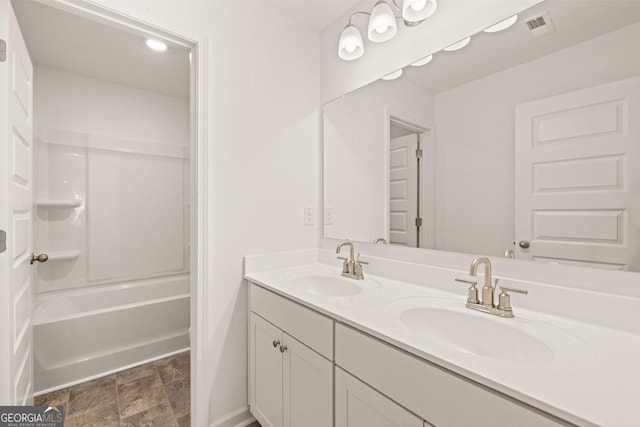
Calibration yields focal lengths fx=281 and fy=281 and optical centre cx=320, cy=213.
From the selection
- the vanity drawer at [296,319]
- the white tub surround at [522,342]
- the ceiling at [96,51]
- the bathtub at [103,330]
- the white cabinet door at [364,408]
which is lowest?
the bathtub at [103,330]

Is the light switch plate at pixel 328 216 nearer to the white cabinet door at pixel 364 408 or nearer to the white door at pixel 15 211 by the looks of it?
the white cabinet door at pixel 364 408

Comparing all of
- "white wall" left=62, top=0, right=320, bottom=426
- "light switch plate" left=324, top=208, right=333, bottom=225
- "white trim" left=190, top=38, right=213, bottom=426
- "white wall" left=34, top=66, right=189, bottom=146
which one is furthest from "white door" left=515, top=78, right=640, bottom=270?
"white wall" left=34, top=66, right=189, bottom=146

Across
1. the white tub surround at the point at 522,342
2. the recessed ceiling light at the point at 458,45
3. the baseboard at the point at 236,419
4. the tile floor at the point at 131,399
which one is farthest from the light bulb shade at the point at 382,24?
the tile floor at the point at 131,399

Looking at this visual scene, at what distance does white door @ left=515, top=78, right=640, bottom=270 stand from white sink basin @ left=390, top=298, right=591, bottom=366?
310mm

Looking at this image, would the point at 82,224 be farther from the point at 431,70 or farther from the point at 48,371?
the point at 431,70

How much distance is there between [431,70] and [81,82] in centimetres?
272

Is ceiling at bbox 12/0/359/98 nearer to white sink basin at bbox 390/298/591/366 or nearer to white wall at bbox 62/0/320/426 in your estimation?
white wall at bbox 62/0/320/426

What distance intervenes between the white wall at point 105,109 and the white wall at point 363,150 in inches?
71.0

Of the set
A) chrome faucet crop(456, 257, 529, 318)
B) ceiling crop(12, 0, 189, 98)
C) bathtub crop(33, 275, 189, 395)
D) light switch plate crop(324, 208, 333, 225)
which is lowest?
bathtub crop(33, 275, 189, 395)

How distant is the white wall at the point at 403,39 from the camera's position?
1136 millimetres

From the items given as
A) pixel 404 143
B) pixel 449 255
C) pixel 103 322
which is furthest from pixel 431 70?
pixel 103 322

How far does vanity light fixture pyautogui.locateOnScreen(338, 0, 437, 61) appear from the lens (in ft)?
4.08

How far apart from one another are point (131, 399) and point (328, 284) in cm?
148

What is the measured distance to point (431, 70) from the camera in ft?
4.38
